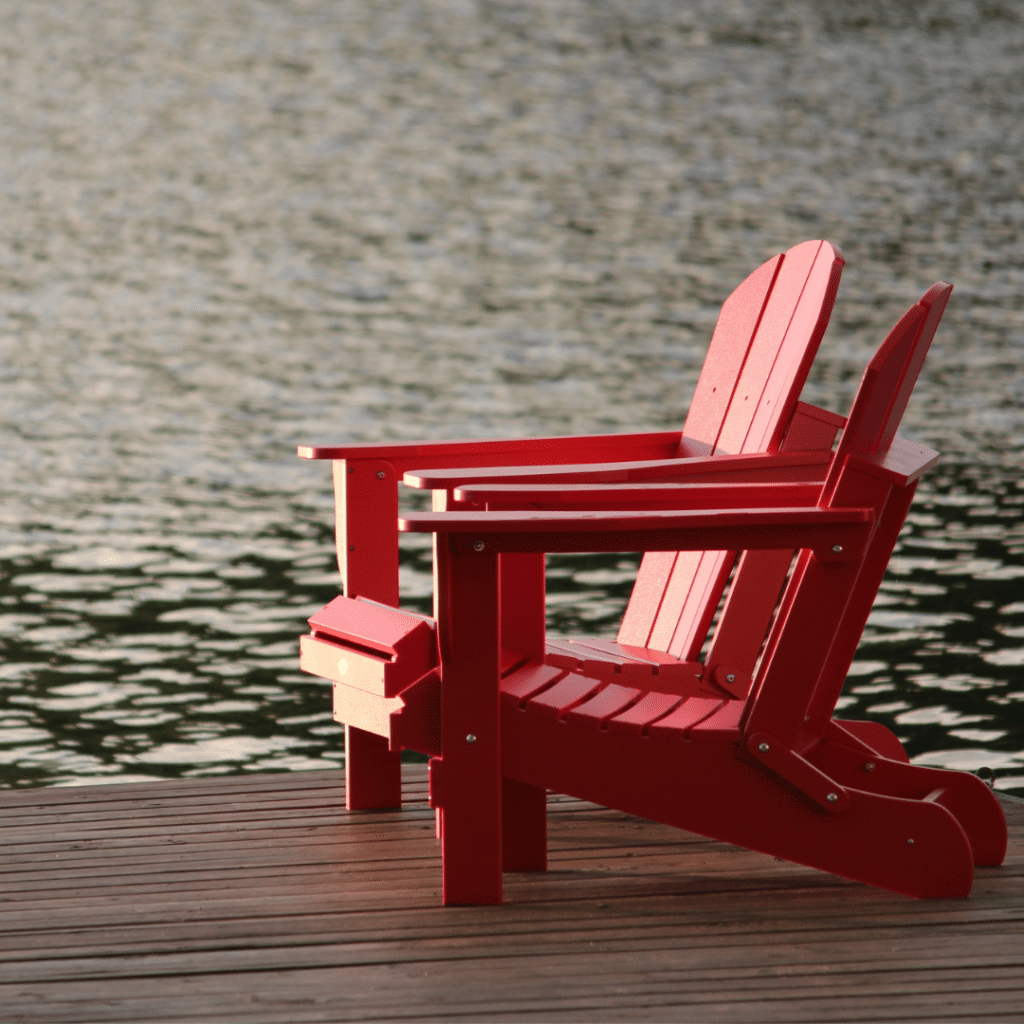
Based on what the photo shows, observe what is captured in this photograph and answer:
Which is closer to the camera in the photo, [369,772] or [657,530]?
[657,530]

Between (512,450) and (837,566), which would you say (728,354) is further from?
(837,566)

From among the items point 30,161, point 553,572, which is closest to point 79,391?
point 553,572

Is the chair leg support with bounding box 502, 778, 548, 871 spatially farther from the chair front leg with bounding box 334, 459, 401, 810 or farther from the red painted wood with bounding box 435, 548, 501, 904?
the chair front leg with bounding box 334, 459, 401, 810

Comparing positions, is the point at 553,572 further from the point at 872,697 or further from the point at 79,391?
the point at 79,391

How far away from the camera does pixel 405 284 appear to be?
1655 centimetres

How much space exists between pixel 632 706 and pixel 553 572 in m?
4.37

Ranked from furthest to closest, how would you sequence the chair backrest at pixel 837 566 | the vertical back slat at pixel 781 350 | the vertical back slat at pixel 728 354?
the vertical back slat at pixel 728 354
the vertical back slat at pixel 781 350
the chair backrest at pixel 837 566

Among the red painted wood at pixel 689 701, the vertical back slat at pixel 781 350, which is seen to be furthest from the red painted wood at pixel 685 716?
the vertical back slat at pixel 781 350

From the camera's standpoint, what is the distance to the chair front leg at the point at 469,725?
9.46 feet

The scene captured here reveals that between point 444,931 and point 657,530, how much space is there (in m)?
0.74

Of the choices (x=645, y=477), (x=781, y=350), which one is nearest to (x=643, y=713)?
(x=645, y=477)

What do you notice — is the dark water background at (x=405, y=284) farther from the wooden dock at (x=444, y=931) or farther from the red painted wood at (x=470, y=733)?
the red painted wood at (x=470, y=733)

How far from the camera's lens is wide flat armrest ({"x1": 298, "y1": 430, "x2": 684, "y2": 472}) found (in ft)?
11.8

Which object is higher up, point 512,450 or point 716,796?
point 512,450
